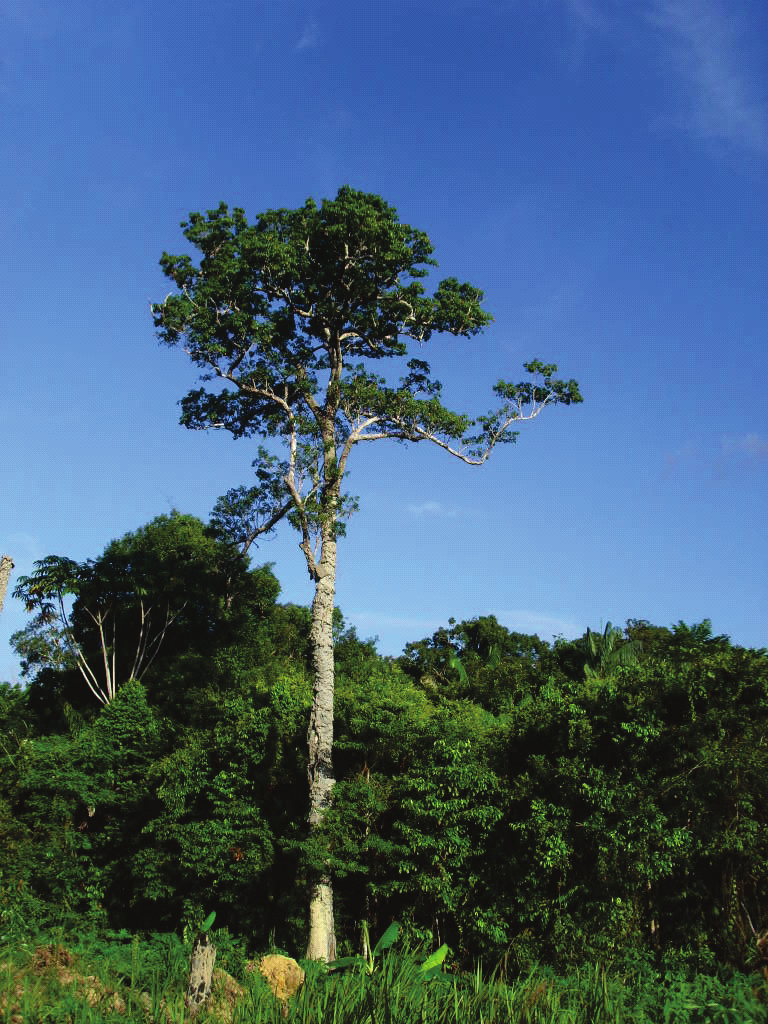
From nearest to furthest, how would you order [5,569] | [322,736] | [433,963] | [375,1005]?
[375,1005]
[433,963]
[5,569]
[322,736]

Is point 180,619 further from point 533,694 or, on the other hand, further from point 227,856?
point 533,694

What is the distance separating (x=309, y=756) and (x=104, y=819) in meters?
6.58

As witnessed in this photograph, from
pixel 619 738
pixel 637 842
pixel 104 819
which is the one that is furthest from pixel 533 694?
pixel 104 819

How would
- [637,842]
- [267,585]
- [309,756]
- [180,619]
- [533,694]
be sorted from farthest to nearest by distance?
[267,585] → [180,619] → [309,756] → [533,694] → [637,842]

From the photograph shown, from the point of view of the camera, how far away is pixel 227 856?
1464 centimetres

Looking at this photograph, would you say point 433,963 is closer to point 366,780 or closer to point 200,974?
point 200,974

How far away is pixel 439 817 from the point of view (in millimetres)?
12531

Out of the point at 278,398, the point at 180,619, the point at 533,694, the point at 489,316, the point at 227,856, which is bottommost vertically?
the point at 227,856

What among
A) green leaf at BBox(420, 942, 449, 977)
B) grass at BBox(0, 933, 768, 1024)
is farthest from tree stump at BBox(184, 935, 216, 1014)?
green leaf at BBox(420, 942, 449, 977)

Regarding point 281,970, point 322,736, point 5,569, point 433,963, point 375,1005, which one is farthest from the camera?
point 322,736

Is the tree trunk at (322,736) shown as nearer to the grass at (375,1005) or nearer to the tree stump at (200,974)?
the tree stump at (200,974)

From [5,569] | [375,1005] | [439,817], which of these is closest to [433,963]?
[375,1005]

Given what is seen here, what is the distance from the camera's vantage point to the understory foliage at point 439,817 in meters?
10.7

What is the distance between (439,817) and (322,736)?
2.85 metres
